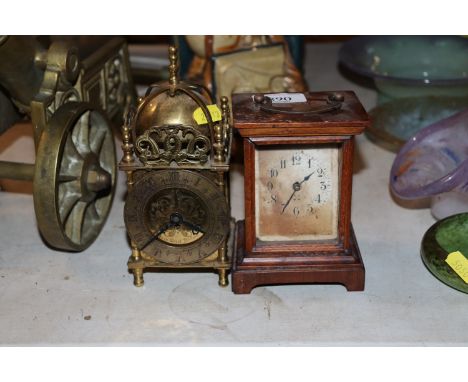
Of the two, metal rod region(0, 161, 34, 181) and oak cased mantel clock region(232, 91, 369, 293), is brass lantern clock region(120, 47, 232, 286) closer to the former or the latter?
oak cased mantel clock region(232, 91, 369, 293)

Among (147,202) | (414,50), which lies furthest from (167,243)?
(414,50)

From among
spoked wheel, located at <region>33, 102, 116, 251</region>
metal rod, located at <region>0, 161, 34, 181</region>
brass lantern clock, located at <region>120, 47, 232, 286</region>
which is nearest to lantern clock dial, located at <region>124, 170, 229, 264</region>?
brass lantern clock, located at <region>120, 47, 232, 286</region>

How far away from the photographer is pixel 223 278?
2096 millimetres

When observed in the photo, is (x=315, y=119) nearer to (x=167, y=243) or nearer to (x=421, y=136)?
(x=167, y=243)

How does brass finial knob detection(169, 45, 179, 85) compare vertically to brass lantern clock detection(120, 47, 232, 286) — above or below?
above

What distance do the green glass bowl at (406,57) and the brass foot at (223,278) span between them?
128cm

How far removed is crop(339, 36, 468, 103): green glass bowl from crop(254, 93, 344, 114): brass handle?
1.13m

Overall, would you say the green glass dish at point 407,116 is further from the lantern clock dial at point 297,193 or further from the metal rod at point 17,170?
the metal rod at point 17,170

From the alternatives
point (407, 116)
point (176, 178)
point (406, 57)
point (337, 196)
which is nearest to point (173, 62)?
point (176, 178)

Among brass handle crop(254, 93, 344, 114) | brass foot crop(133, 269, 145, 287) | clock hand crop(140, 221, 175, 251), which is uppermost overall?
brass handle crop(254, 93, 344, 114)

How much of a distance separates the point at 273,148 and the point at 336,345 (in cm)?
54

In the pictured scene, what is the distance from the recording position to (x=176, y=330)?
6.42 feet

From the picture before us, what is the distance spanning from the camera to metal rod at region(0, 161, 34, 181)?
2.21 meters

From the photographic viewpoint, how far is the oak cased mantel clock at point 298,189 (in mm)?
1852
